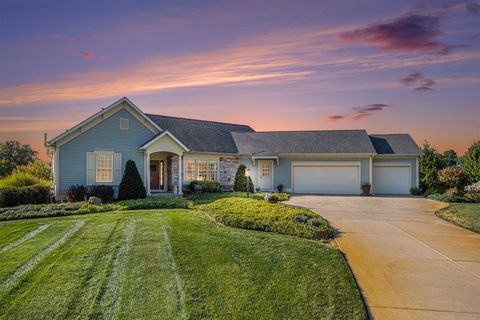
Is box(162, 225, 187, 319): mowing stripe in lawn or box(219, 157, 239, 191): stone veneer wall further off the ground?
box(219, 157, 239, 191): stone veneer wall

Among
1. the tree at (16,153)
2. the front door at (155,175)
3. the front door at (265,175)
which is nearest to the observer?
the front door at (155,175)

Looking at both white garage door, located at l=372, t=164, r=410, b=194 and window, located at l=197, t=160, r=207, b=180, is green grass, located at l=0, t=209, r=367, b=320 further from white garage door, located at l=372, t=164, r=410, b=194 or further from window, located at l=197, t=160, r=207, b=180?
white garage door, located at l=372, t=164, r=410, b=194

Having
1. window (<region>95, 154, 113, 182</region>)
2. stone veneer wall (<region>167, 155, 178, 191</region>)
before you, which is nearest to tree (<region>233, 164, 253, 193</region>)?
stone veneer wall (<region>167, 155, 178, 191</region>)

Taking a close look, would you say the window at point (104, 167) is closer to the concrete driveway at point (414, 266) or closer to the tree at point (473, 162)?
the concrete driveway at point (414, 266)

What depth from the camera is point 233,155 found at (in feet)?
78.9

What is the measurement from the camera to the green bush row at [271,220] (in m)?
9.12

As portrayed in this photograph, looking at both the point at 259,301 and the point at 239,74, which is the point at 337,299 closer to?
the point at 259,301

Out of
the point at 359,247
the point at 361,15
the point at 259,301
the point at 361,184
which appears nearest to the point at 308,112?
the point at 361,184

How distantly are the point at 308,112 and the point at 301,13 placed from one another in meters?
9.59

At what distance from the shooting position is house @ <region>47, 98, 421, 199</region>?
1762 cm

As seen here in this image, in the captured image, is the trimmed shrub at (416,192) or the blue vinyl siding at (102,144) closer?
the blue vinyl siding at (102,144)

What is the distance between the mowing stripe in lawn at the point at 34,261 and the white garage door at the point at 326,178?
684 inches

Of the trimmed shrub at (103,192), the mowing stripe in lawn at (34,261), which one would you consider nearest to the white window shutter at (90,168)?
the trimmed shrub at (103,192)

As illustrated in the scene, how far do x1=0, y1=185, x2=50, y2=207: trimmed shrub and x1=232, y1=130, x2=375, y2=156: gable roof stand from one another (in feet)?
43.8
